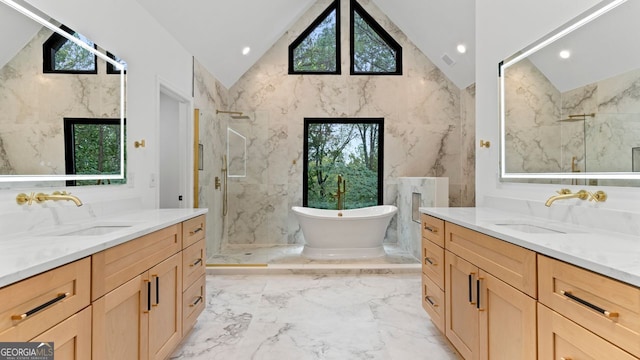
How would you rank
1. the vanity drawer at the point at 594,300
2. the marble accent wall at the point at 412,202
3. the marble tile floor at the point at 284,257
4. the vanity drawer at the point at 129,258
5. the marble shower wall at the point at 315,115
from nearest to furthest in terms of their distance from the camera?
the vanity drawer at the point at 594,300 → the vanity drawer at the point at 129,258 → the marble accent wall at the point at 412,202 → the marble tile floor at the point at 284,257 → the marble shower wall at the point at 315,115

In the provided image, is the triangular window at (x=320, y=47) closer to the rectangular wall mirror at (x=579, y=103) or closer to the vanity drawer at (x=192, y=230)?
the rectangular wall mirror at (x=579, y=103)

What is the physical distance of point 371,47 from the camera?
513 cm

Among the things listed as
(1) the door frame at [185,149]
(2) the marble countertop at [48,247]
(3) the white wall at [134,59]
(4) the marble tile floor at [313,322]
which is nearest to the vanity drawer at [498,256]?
(4) the marble tile floor at [313,322]

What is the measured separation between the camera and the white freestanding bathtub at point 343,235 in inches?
164

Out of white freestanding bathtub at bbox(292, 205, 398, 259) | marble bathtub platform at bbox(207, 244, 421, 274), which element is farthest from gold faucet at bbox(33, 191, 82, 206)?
white freestanding bathtub at bbox(292, 205, 398, 259)

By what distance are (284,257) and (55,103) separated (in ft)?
9.73

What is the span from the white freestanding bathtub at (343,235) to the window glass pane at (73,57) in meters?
2.80

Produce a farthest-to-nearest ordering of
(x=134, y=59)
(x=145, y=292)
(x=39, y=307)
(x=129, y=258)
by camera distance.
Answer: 1. (x=134, y=59)
2. (x=145, y=292)
3. (x=129, y=258)
4. (x=39, y=307)

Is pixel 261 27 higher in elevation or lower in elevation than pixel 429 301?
higher

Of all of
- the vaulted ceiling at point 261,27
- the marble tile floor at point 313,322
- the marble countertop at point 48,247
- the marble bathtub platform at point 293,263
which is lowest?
the marble tile floor at point 313,322

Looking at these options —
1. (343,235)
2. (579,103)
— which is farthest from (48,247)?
(343,235)

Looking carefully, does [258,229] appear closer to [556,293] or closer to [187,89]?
[187,89]

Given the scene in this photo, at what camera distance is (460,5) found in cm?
368

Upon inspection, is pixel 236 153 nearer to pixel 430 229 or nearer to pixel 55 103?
pixel 55 103
